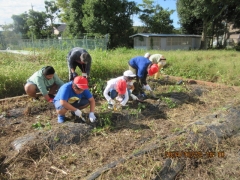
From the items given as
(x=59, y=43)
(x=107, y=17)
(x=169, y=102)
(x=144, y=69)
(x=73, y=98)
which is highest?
(x=107, y=17)

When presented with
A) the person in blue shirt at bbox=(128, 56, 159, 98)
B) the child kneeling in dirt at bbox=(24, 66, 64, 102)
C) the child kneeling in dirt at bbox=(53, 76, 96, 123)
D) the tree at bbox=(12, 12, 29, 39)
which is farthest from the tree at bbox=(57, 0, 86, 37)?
the child kneeling in dirt at bbox=(53, 76, 96, 123)

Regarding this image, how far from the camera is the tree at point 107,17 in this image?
1947 centimetres

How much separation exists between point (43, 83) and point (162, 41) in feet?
66.2

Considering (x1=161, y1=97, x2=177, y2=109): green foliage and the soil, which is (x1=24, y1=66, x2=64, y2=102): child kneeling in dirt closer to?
the soil

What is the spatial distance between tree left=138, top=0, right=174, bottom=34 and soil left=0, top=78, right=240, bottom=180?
2501 cm

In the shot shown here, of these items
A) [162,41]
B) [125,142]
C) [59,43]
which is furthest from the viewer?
[162,41]

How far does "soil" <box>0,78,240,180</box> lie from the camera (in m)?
2.13

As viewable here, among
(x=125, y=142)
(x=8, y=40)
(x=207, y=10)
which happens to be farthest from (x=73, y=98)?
(x=207, y=10)

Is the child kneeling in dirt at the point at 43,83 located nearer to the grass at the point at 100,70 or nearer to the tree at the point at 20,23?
the grass at the point at 100,70

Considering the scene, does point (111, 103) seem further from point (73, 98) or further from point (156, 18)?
point (156, 18)

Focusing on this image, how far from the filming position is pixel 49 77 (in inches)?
139

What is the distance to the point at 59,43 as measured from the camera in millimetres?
13953
